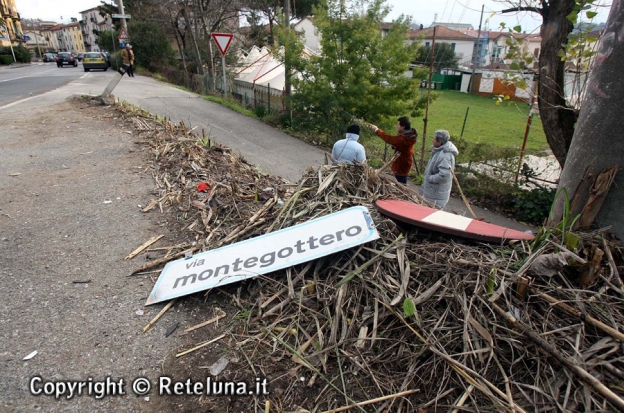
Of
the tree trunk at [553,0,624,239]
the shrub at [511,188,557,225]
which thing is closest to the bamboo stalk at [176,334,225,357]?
the tree trunk at [553,0,624,239]

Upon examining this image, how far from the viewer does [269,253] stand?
324 cm

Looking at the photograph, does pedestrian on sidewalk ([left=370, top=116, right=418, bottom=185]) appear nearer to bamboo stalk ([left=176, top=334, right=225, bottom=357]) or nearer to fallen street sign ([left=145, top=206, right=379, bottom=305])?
fallen street sign ([left=145, top=206, right=379, bottom=305])

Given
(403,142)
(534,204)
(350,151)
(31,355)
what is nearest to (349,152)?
(350,151)

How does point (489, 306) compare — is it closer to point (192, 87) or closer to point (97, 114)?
point (97, 114)

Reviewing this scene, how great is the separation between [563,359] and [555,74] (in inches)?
265

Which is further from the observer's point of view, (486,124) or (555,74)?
(486,124)

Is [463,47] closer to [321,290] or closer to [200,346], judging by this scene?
[321,290]

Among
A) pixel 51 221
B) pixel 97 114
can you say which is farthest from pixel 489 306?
pixel 97 114

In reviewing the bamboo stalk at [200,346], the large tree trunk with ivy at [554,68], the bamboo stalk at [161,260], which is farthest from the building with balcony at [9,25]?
the bamboo stalk at [200,346]

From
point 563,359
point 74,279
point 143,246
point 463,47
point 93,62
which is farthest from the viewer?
point 463,47

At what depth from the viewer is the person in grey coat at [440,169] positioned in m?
5.23

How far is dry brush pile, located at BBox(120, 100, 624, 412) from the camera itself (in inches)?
80.3

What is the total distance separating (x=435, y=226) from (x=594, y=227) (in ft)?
3.54

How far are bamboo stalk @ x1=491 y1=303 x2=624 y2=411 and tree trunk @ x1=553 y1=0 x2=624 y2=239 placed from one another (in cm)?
107
